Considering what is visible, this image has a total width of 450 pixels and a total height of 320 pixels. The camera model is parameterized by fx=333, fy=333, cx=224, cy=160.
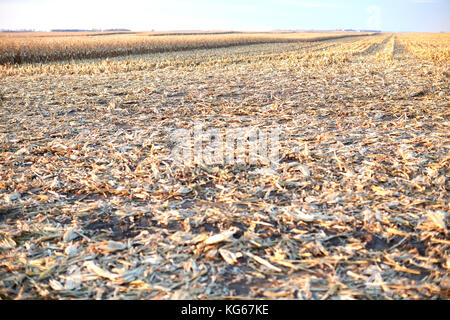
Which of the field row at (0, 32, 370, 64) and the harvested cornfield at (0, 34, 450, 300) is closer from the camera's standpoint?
the harvested cornfield at (0, 34, 450, 300)

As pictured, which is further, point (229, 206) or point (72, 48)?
point (72, 48)

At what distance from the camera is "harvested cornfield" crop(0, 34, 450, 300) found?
217 centimetres

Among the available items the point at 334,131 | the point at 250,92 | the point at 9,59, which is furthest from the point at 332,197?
the point at 9,59

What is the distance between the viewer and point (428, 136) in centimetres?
450

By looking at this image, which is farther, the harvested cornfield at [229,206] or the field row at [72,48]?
the field row at [72,48]

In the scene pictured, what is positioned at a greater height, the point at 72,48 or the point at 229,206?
the point at 72,48

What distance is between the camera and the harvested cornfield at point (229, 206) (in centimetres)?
217

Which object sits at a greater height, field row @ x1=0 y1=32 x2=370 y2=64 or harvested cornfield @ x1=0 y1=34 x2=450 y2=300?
field row @ x1=0 y1=32 x2=370 y2=64

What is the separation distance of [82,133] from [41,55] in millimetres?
17605

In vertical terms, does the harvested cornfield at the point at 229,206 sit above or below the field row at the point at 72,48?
below

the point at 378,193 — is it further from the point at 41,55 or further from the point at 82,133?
the point at 41,55

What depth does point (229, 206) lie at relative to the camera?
3.00 m
